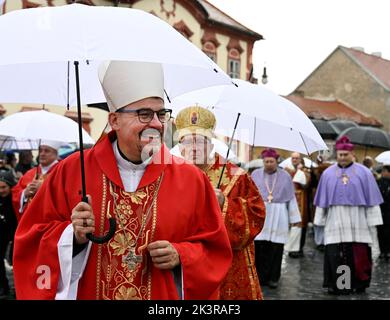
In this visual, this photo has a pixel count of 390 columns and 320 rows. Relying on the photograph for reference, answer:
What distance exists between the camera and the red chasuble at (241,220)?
4625mm

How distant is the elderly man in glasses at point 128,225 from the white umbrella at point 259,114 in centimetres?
162

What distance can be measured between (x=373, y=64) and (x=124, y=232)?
4852 centimetres

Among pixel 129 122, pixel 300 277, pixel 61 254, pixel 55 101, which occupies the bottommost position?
pixel 300 277

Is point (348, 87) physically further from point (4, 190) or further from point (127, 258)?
point (127, 258)

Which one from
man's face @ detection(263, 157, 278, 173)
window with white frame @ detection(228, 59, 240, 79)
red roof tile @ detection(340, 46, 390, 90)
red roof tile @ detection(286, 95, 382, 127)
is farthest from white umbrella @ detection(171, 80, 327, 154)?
red roof tile @ detection(340, 46, 390, 90)

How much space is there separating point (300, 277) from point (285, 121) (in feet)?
19.7

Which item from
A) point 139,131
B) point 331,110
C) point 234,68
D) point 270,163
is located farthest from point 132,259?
point 331,110

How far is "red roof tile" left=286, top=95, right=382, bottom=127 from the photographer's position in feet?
147

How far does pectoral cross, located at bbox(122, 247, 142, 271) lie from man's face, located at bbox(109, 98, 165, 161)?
43cm

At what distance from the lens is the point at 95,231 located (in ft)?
9.70

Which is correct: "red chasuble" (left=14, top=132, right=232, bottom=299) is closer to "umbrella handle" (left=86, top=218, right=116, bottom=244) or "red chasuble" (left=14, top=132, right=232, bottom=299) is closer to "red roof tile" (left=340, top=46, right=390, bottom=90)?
"umbrella handle" (left=86, top=218, right=116, bottom=244)

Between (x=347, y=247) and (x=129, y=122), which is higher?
(x=129, y=122)

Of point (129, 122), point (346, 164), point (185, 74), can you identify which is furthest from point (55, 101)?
point (346, 164)
